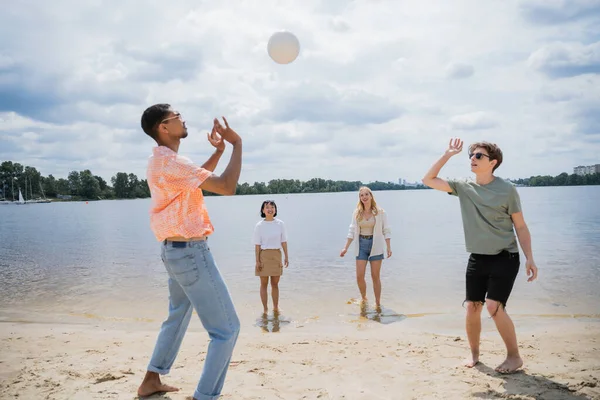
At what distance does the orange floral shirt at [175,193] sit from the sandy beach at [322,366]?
1709 mm

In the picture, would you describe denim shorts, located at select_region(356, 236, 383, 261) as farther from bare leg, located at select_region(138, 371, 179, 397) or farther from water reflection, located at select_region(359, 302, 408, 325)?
bare leg, located at select_region(138, 371, 179, 397)

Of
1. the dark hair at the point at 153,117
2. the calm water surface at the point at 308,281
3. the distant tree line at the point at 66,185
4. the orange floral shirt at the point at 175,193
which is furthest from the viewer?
the distant tree line at the point at 66,185

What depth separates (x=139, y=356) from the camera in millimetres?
5488

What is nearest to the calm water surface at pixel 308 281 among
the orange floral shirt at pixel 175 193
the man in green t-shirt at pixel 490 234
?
the man in green t-shirt at pixel 490 234

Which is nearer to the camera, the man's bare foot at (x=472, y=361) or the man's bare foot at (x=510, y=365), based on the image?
the man's bare foot at (x=510, y=365)

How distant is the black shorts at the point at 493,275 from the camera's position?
4.42 m

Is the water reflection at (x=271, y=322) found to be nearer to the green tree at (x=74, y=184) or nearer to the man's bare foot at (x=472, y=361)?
the man's bare foot at (x=472, y=361)

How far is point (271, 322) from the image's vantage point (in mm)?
7996

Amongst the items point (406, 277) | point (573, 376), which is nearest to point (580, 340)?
point (573, 376)

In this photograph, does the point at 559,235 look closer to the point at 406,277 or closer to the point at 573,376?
the point at 406,277

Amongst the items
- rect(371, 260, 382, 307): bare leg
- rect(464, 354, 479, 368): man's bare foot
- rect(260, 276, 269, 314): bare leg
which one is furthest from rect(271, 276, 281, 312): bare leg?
rect(464, 354, 479, 368): man's bare foot

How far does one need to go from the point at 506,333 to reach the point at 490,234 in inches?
41.7

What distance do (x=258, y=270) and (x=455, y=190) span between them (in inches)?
166

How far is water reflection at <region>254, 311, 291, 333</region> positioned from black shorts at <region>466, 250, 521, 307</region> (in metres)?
3.77
